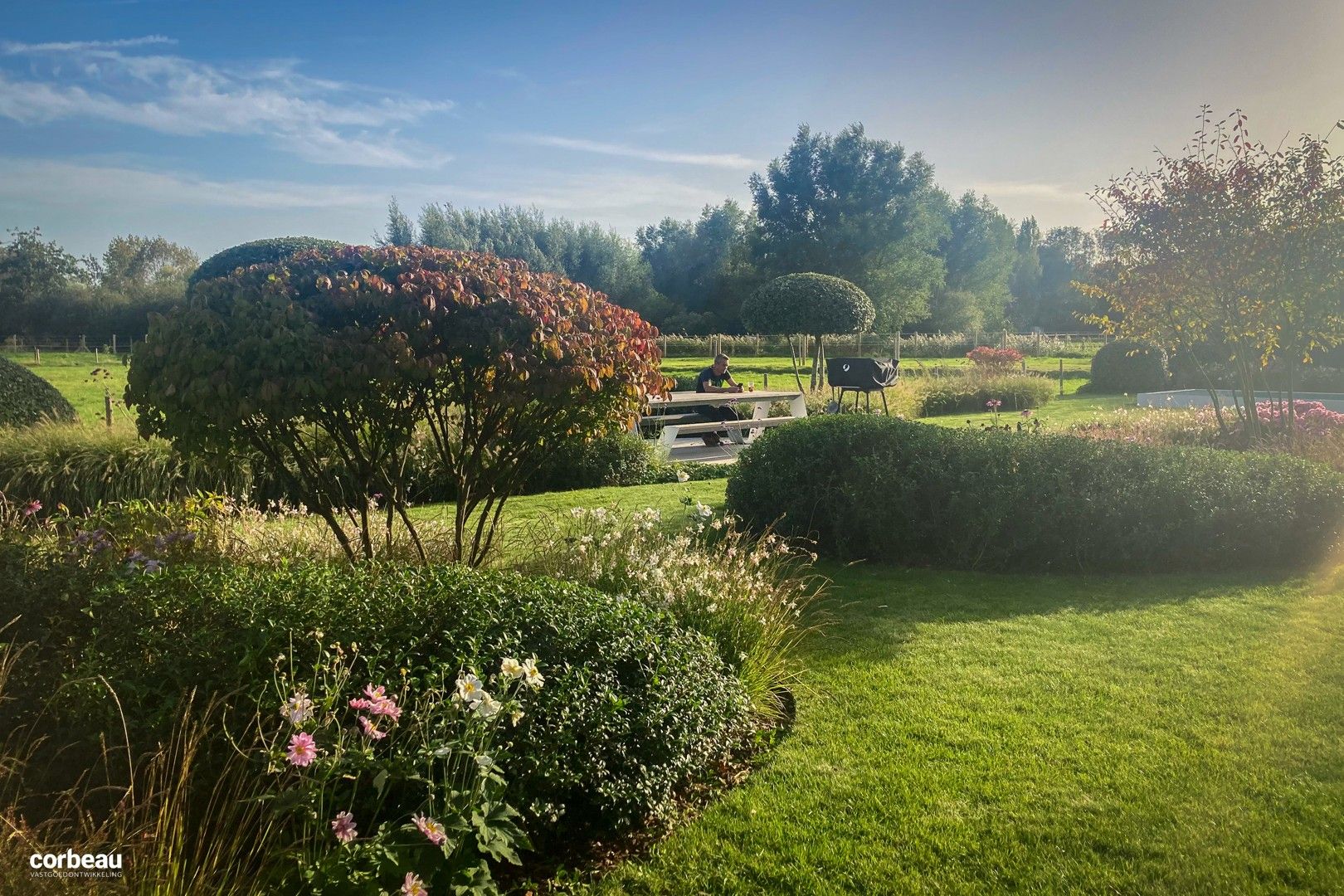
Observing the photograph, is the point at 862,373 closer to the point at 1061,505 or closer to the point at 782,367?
the point at 1061,505

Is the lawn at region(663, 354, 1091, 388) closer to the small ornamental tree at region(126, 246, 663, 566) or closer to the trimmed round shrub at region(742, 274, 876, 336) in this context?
the trimmed round shrub at region(742, 274, 876, 336)

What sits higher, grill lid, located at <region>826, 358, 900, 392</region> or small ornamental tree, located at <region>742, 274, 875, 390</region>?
small ornamental tree, located at <region>742, 274, 875, 390</region>

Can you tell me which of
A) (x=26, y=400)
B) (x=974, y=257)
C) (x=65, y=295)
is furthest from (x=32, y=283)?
(x=974, y=257)

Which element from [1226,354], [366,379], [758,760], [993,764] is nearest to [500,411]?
[366,379]

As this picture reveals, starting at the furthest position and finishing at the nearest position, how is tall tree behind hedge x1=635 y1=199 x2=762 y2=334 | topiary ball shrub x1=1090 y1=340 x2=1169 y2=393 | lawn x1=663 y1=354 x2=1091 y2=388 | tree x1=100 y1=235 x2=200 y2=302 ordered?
tall tree behind hedge x1=635 y1=199 x2=762 y2=334, tree x1=100 y1=235 x2=200 y2=302, lawn x1=663 y1=354 x2=1091 y2=388, topiary ball shrub x1=1090 y1=340 x2=1169 y2=393

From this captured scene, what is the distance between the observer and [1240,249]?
9945 mm

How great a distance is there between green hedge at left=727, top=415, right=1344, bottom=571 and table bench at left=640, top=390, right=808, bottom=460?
17.6 ft

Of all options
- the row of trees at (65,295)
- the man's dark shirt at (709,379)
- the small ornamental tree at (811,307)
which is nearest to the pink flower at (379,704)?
the man's dark shirt at (709,379)

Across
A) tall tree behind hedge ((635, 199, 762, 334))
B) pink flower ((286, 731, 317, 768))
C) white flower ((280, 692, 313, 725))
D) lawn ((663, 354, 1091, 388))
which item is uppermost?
tall tree behind hedge ((635, 199, 762, 334))

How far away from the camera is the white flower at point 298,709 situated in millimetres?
2105

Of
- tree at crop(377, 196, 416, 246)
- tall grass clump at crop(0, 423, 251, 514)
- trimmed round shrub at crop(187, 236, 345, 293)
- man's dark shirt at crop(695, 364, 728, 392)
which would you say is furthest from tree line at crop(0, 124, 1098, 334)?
tall grass clump at crop(0, 423, 251, 514)

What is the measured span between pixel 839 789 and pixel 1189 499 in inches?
175

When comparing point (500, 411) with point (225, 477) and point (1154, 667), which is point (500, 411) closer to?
point (1154, 667)

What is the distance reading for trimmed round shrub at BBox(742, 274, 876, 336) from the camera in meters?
19.2
